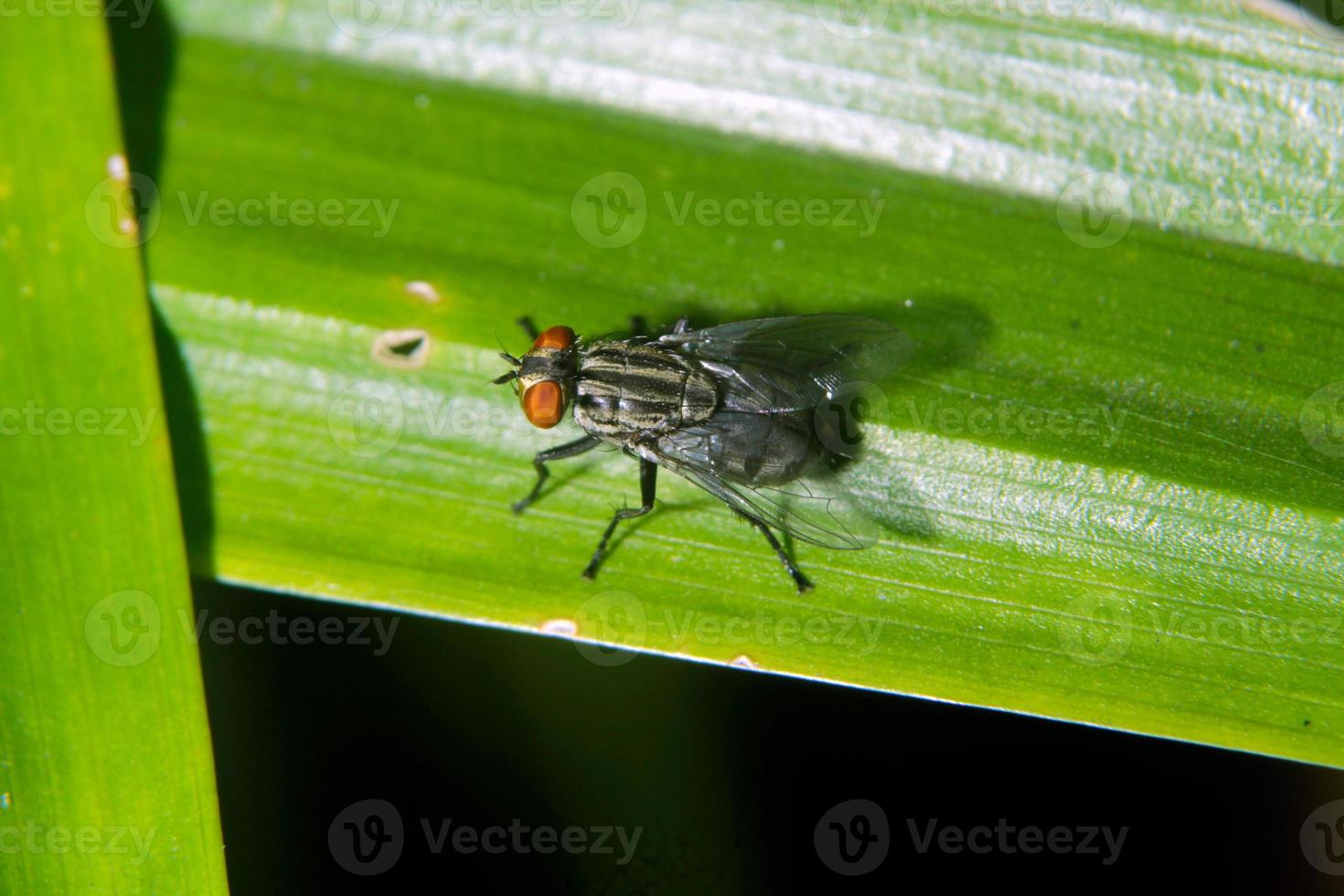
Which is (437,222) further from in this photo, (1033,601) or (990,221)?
(1033,601)

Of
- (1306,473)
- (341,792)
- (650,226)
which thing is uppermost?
(650,226)

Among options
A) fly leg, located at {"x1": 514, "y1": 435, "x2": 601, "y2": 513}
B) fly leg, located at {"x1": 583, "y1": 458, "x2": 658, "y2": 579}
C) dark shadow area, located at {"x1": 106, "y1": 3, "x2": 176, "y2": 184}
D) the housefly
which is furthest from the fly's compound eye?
dark shadow area, located at {"x1": 106, "y1": 3, "x2": 176, "y2": 184}

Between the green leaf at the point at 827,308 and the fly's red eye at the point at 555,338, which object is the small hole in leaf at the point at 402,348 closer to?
the green leaf at the point at 827,308

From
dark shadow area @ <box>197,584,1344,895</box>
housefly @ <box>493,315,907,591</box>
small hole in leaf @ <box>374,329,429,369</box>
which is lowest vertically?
dark shadow area @ <box>197,584,1344,895</box>

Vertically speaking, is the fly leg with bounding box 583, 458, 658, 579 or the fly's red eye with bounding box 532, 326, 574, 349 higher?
the fly's red eye with bounding box 532, 326, 574, 349

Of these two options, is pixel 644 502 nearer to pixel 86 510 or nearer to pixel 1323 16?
pixel 86 510

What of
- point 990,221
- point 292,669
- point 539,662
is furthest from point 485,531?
point 990,221

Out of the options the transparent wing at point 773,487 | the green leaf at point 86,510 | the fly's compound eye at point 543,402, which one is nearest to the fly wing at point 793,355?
the transparent wing at point 773,487

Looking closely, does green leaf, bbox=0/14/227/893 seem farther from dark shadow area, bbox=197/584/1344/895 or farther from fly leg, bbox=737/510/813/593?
fly leg, bbox=737/510/813/593
